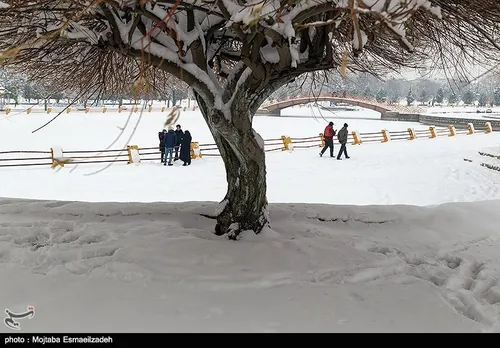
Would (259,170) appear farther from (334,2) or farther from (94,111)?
(94,111)

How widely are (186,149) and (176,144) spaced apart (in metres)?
0.49

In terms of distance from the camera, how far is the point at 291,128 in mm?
31375

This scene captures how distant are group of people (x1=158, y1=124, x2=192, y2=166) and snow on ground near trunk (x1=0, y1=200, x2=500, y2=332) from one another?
30.5 feet

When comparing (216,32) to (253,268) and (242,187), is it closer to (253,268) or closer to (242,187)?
(242,187)

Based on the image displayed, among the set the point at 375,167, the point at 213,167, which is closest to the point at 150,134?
the point at 213,167

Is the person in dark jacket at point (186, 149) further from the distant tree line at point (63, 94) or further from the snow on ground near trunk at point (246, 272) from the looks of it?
the snow on ground near trunk at point (246, 272)

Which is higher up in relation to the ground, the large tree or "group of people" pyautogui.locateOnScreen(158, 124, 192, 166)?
the large tree

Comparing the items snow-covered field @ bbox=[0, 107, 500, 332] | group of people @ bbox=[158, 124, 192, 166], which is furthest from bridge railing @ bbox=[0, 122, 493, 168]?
snow-covered field @ bbox=[0, 107, 500, 332]

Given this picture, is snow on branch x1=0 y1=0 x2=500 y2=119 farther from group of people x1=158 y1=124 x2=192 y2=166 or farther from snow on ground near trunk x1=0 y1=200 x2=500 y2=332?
group of people x1=158 y1=124 x2=192 y2=166

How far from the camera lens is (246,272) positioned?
3.60 meters

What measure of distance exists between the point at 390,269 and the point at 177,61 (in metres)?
2.86

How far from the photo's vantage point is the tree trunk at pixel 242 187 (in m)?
4.40

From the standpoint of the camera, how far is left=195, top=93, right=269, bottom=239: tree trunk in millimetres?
4398

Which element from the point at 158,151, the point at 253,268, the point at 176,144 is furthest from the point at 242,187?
the point at 158,151
